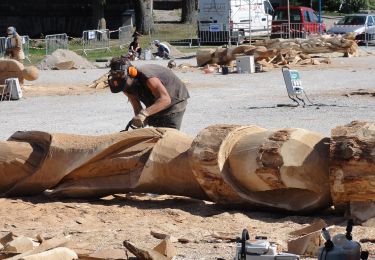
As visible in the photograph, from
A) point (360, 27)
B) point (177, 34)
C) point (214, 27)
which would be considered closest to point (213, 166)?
point (360, 27)

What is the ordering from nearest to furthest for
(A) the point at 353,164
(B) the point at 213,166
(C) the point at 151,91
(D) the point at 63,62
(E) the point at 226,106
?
(A) the point at 353,164 → (B) the point at 213,166 → (C) the point at 151,91 → (E) the point at 226,106 → (D) the point at 63,62

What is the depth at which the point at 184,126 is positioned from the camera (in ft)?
53.6

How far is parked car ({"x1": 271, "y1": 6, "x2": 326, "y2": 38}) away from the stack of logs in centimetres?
759

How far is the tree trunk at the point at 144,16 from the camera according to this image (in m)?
49.8

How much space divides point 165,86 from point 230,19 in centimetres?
3367

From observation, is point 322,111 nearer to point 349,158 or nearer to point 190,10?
point 349,158

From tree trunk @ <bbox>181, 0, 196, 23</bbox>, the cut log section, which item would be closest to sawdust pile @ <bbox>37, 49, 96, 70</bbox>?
tree trunk @ <bbox>181, 0, 196, 23</bbox>

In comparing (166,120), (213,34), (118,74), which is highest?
(118,74)

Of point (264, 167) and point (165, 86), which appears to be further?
point (165, 86)

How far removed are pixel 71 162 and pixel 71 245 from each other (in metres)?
2.64

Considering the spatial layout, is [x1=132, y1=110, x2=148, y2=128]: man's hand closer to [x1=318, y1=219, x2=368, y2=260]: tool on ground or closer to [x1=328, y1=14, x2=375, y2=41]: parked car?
[x1=318, y1=219, x2=368, y2=260]: tool on ground

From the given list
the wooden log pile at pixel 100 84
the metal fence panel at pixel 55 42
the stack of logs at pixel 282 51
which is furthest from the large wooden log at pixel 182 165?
the metal fence panel at pixel 55 42

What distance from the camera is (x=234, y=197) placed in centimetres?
913

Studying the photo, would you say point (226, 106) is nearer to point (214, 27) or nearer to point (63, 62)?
point (63, 62)
